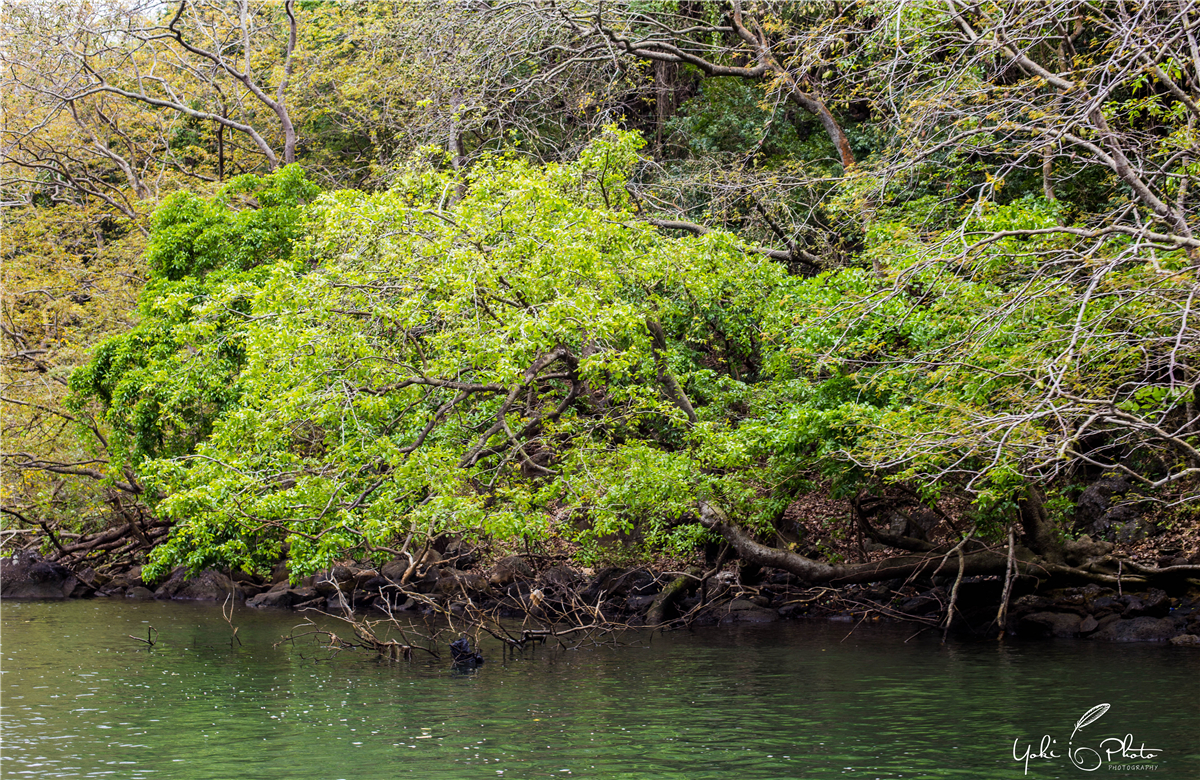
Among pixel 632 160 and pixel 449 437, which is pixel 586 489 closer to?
pixel 449 437

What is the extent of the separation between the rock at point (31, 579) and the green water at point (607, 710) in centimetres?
910

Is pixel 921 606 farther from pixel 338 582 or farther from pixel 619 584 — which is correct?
pixel 338 582

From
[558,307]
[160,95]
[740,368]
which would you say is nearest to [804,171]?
[740,368]

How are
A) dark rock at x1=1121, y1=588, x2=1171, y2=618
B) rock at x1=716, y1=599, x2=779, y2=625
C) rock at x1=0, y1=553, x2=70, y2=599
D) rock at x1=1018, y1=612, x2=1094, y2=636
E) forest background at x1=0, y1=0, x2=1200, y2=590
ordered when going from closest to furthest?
1. forest background at x1=0, y1=0, x2=1200, y2=590
2. dark rock at x1=1121, y1=588, x2=1171, y2=618
3. rock at x1=1018, y1=612, x2=1094, y2=636
4. rock at x1=716, y1=599, x2=779, y2=625
5. rock at x1=0, y1=553, x2=70, y2=599

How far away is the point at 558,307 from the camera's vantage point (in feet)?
48.8

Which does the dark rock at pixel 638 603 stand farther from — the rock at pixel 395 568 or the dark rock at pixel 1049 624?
the dark rock at pixel 1049 624

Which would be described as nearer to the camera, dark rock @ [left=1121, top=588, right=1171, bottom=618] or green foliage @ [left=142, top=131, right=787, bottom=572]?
green foliage @ [left=142, top=131, right=787, bottom=572]

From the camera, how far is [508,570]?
67.9 feet

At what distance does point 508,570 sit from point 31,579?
12485mm

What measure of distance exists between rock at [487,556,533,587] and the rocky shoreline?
26 mm

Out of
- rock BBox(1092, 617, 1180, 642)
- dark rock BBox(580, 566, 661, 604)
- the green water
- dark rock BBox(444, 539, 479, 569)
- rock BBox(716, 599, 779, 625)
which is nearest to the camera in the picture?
the green water

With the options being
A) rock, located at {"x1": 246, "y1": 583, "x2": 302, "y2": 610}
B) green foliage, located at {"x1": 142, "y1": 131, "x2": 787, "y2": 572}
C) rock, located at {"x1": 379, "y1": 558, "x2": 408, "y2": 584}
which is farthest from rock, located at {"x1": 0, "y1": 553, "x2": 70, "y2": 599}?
green foliage, located at {"x1": 142, "y1": 131, "x2": 787, "y2": 572}

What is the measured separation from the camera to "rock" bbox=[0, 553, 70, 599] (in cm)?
2552
